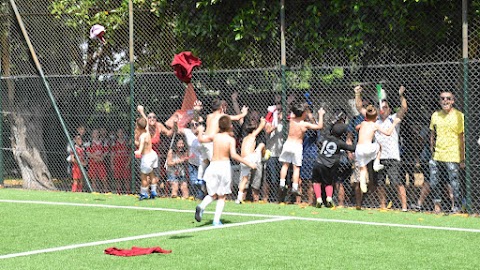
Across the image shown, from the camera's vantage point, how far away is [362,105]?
1598 cm

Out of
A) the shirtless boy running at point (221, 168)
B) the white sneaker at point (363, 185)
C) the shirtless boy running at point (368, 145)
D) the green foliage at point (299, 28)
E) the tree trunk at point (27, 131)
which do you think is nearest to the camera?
the shirtless boy running at point (221, 168)

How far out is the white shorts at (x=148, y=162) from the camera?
17406 millimetres

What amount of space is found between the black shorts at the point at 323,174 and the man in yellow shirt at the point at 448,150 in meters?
1.73

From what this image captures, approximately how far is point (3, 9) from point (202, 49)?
558cm

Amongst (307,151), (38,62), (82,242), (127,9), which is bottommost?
(82,242)

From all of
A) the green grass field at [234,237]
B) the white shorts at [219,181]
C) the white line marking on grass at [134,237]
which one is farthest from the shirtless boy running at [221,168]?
the green grass field at [234,237]

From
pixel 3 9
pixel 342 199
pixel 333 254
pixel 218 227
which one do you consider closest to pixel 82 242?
pixel 218 227

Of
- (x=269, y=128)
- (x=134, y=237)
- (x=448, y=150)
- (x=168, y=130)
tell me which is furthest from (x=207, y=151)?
(x=134, y=237)

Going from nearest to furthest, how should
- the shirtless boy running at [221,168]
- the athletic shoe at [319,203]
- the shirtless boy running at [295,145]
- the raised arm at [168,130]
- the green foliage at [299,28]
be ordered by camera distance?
the shirtless boy running at [221,168]
the athletic shoe at [319,203]
the shirtless boy running at [295,145]
the green foliage at [299,28]
the raised arm at [168,130]

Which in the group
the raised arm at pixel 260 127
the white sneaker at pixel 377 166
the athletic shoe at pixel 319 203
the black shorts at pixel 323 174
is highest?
the raised arm at pixel 260 127

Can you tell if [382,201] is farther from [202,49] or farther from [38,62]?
[38,62]

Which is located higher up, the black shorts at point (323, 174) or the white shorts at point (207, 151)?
the white shorts at point (207, 151)

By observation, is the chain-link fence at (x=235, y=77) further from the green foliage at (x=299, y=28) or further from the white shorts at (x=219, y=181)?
the white shorts at (x=219, y=181)

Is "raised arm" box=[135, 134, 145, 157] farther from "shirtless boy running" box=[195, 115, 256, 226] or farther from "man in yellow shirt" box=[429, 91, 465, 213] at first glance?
"man in yellow shirt" box=[429, 91, 465, 213]
